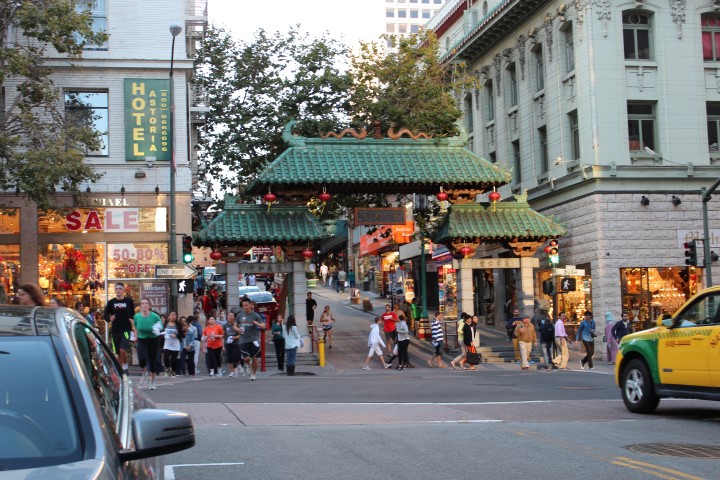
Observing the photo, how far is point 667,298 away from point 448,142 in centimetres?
966

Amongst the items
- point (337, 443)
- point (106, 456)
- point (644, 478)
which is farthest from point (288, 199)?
point (106, 456)

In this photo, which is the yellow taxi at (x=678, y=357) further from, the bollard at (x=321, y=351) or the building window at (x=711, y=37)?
the building window at (x=711, y=37)

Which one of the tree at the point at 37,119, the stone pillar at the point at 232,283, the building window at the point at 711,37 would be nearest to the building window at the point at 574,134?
the building window at the point at 711,37

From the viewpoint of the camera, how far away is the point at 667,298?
109ft

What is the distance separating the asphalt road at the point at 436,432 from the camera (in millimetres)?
8938

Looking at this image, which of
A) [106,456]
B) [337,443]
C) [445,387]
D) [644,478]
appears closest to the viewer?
[106,456]

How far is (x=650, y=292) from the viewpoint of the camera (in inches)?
1303

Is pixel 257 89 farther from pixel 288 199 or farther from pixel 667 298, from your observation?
pixel 667 298

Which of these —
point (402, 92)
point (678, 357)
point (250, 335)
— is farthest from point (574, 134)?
point (678, 357)

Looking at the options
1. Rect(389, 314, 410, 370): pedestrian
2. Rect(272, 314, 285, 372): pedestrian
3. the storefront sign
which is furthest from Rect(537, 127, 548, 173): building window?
the storefront sign

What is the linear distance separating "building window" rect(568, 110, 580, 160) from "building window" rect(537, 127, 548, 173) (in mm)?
2699

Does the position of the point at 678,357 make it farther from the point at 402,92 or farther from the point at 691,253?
the point at 402,92

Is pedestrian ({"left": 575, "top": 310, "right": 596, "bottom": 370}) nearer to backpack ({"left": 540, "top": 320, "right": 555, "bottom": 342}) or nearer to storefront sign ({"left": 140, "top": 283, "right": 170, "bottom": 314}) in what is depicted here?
backpack ({"left": 540, "top": 320, "right": 555, "bottom": 342})

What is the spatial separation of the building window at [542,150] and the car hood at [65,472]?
116 ft
